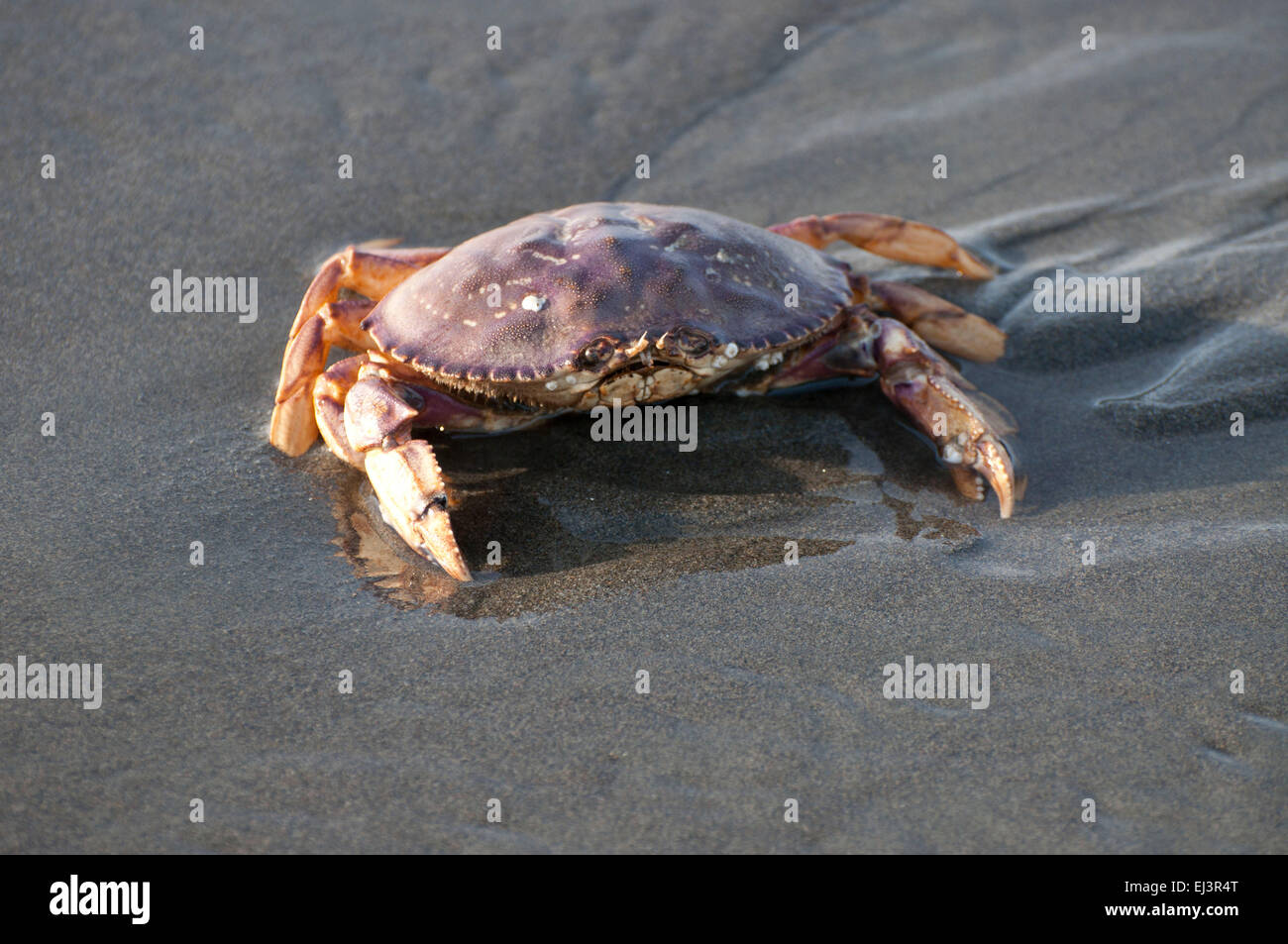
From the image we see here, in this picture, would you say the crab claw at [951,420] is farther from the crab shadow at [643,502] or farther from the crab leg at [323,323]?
the crab leg at [323,323]

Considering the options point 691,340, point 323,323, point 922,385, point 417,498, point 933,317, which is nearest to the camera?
point 417,498

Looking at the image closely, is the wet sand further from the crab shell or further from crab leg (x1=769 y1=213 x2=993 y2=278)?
the crab shell

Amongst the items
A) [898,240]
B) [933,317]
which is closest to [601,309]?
[933,317]

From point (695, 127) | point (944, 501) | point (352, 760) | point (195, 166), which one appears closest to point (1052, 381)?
point (944, 501)

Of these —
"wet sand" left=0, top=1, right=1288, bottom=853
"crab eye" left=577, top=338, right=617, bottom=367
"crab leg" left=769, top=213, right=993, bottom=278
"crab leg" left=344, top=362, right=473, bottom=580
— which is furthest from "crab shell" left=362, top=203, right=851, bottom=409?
"crab leg" left=769, top=213, right=993, bottom=278

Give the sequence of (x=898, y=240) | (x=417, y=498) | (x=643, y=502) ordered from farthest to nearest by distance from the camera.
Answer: (x=898, y=240), (x=643, y=502), (x=417, y=498)

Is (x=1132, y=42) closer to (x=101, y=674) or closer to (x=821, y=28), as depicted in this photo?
(x=821, y=28)

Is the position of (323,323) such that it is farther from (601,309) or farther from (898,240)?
(898,240)

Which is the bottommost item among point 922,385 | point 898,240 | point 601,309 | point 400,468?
point 400,468
